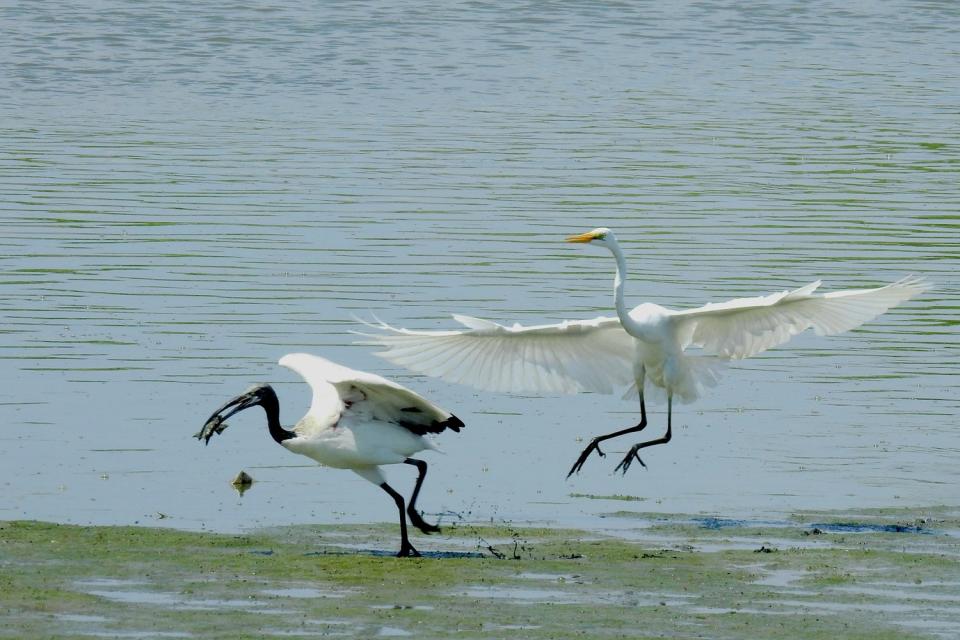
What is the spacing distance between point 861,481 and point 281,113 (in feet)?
50.7

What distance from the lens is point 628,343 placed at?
1163 centimetres

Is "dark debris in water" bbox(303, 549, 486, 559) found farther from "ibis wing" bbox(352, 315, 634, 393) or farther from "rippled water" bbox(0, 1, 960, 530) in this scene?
"ibis wing" bbox(352, 315, 634, 393)

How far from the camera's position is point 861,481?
1127 centimetres

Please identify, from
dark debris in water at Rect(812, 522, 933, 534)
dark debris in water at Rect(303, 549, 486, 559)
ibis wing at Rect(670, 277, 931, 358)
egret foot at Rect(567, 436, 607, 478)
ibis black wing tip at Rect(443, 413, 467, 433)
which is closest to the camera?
dark debris in water at Rect(303, 549, 486, 559)

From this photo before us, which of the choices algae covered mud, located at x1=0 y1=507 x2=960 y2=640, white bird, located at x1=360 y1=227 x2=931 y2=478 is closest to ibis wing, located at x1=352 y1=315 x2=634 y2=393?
white bird, located at x1=360 y1=227 x2=931 y2=478

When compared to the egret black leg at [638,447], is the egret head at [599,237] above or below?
above

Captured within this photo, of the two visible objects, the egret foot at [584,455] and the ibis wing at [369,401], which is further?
the egret foot at [584,455]

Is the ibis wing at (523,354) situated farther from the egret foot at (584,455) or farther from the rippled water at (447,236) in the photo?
the rippled water at (447,236)


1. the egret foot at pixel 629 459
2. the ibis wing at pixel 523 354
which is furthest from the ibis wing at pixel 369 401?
the egret foot at pixel 629 459

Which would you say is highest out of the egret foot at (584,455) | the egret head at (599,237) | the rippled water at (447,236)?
the egret head at (599,237)

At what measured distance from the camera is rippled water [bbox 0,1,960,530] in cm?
1123

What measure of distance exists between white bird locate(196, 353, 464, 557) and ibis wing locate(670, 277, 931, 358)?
6.54ft

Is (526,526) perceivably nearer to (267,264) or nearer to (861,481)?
(861,481)

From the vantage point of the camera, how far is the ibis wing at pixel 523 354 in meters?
10.5
